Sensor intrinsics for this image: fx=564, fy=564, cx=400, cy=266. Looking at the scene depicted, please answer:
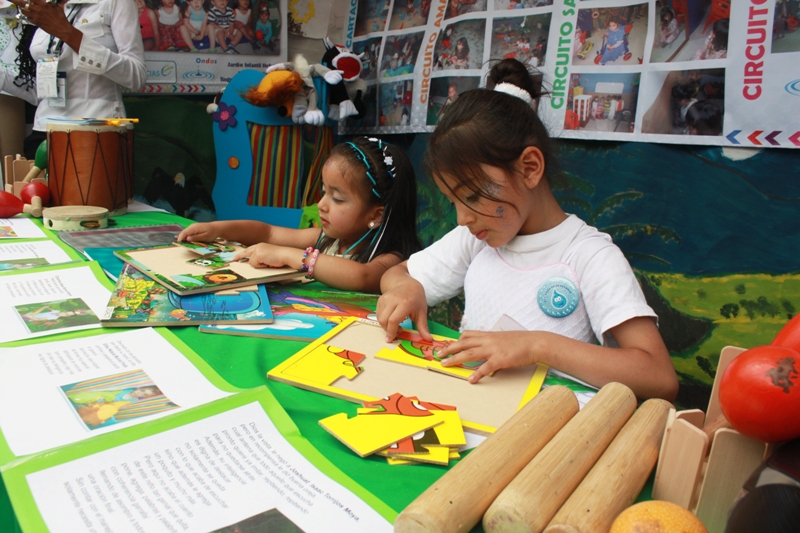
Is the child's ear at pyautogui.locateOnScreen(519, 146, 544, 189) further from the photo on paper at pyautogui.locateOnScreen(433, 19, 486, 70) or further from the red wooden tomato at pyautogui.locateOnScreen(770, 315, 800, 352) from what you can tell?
the photo on paper at pyautogui.locateOnScreen(433, 19, 486, 70)

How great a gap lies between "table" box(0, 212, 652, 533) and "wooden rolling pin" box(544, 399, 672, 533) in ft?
0.16

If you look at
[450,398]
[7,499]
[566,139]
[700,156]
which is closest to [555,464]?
[450,398]

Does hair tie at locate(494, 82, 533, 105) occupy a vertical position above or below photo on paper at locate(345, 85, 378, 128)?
below

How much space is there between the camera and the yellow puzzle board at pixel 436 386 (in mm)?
682

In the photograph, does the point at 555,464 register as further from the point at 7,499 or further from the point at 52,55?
the point at 52,55

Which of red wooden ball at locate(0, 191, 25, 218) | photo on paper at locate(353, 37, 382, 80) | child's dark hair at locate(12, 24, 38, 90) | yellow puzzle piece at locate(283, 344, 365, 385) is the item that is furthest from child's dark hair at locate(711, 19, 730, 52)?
child's dark hair at locate(12, 24, 38, 90)

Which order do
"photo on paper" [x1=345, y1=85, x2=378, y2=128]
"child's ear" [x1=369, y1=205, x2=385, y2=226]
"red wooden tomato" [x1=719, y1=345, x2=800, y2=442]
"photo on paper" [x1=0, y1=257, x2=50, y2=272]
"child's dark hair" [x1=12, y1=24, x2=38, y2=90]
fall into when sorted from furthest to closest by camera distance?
"photo on paper" [x1=345, y1=85, x2=378, y2=128], "child's dark hair" [x1=12, y1=24, x2=38, y2=90], "child's ear" [x1=369, y1=205, x2=385, y2=226], "photo on paper" [x1=0, y1=257, x2=50, y2=272], "red wooden tomato" [x1=719, y1=345, x2=800, y2=442]

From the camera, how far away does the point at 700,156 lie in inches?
67.8

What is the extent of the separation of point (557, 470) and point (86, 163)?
67.8 inches

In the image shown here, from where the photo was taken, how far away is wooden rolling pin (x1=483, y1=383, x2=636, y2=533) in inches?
16.7

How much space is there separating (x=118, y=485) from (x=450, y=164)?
0.69 meters

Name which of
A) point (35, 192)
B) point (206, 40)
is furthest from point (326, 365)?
point (206, 40)

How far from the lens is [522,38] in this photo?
209 cm

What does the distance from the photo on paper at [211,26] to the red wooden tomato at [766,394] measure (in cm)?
302
